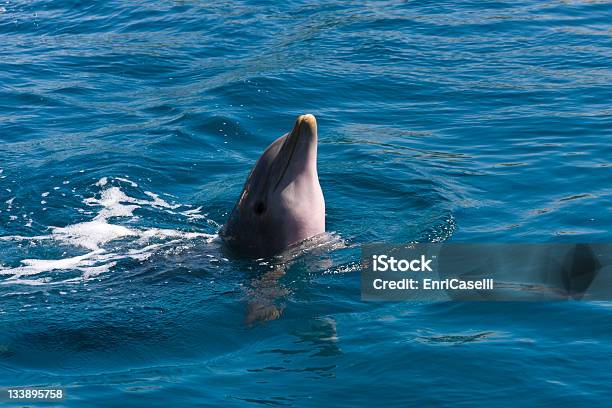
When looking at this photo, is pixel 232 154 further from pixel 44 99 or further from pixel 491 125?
pixel 44 99

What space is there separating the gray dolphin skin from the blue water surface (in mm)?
275

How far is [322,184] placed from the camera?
1382 centimetres

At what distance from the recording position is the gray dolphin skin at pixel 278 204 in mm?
10391

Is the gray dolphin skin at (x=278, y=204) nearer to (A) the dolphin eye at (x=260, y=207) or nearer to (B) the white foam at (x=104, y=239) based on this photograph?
(A) the dolphin eye at (x=260, y=207)

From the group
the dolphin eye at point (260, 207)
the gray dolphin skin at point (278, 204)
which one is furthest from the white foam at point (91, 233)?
the dolphin eye at point (260, 207)

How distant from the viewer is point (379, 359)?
833cm

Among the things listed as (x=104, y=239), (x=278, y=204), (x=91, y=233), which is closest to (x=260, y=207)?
(x=278, y=204)

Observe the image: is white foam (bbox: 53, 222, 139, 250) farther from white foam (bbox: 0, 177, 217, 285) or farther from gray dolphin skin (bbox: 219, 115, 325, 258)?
gray dolphin skin (bbox: 219, 115, 325, 258)

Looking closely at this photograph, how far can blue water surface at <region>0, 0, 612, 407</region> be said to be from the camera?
8266mm

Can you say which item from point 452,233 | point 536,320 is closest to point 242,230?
point 452,233

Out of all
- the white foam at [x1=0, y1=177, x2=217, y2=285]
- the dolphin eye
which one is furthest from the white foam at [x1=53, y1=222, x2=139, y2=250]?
the dolphin eye

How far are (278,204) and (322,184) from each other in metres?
3.32

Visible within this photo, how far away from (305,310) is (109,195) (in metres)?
5.14

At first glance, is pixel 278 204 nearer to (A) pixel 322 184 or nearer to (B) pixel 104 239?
(B) pixel 104 239
